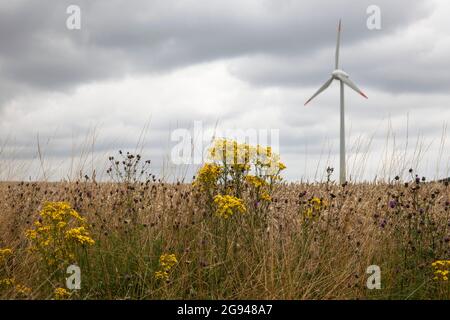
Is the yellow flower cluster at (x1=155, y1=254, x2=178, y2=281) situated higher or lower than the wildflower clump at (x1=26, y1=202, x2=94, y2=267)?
lower

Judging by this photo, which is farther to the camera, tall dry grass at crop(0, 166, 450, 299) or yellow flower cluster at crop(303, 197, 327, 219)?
yellow flower cluster at crop(303, 197, 327, 219)

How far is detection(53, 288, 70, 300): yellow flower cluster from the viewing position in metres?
5.44

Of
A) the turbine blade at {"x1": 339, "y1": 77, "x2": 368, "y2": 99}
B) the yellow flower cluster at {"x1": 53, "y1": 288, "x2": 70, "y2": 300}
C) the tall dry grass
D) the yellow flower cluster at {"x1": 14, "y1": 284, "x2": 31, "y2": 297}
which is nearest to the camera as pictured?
the yellow flower cluster at {"x1": 53, "y1": 288, "x2": 70, "y2": 300}

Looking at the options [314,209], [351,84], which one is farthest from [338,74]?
[314,209]

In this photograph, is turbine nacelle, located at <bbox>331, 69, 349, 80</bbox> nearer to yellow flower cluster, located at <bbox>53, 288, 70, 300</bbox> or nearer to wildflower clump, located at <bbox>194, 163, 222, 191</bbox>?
wildflower clump, located at <bbox>194, 163, 222, 191</bbox>

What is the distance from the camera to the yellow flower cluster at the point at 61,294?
544 cm

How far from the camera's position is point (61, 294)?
5.44 m

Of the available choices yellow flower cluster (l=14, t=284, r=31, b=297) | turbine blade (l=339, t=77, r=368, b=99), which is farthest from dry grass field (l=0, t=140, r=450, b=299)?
turbine blade (l=339, t=77, r=368, b=99)

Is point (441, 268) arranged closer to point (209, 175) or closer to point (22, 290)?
point (209, 175)

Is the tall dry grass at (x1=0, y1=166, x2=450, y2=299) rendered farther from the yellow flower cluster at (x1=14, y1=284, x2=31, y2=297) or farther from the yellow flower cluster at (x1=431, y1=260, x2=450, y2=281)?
the yellow flower cluster at (x1=431, y1=260, x2=450, y2=281)

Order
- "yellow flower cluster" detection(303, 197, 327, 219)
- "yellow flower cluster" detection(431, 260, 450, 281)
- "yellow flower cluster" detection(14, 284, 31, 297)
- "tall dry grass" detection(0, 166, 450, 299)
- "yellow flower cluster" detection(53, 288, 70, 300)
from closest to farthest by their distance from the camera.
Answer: "yellow flower cluster" detection(53, 288, 70, 300) → "yellow flower cluster" detection(14, 284, 31, 297) → "yellow flower cluster" detection(431, 260, 450, 281) → "tall dry grass" detection(0, 166, 450, 299) → "yellow flower cluster" detection(303, 197, 327, 219)

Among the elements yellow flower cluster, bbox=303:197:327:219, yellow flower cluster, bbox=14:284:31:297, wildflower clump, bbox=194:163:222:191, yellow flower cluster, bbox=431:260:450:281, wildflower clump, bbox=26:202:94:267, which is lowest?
yellow flower cluster, bbox=14:284:31:297

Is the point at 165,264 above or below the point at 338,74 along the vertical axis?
below

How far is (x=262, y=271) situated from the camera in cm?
616
